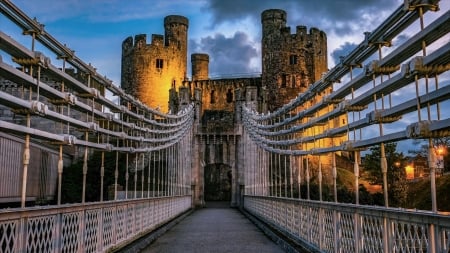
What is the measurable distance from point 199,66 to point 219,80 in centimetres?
629

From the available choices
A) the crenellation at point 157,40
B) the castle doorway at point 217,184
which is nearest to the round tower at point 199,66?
the crenellation at point 157,40

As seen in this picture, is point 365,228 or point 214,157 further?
point 214,157

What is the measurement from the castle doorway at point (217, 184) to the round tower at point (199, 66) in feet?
44.8

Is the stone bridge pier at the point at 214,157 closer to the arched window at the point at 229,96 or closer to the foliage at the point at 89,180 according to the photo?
the foliage at the point at 89,180

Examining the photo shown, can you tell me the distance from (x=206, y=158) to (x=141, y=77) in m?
20.3

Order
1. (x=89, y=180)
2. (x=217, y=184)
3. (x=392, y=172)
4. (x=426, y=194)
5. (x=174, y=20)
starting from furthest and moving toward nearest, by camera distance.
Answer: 1. (x=174, y=20)
2. (x=217, y=184)
3. (x=392, y=172)
4. (x=89, y=180)
5. (x=426, y=194)

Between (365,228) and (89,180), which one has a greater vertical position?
(89,180)

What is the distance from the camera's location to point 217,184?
3631 centimetres

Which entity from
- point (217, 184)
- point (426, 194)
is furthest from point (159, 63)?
point (426, 194)

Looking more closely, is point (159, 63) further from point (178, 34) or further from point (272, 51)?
point (272, 51)

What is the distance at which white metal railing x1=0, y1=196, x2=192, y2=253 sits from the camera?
11.6 ft

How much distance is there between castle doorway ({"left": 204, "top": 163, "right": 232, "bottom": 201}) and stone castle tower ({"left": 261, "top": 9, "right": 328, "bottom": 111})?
229 inches

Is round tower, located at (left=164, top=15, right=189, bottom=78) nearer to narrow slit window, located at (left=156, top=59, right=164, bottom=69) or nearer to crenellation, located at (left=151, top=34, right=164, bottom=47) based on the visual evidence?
crenellation, located at (left=151, top=34, right=164, bottom=47)

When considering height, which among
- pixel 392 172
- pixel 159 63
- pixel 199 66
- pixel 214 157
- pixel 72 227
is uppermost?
pixel 199 66
